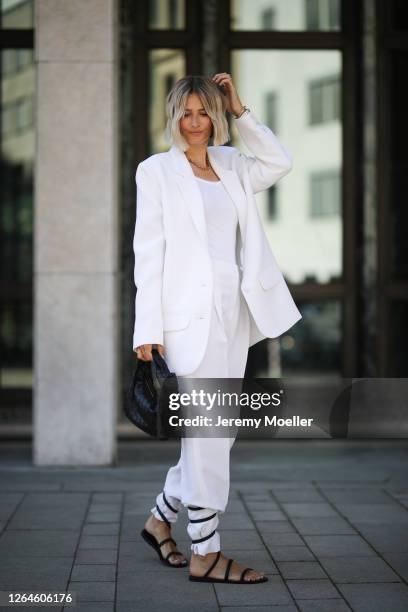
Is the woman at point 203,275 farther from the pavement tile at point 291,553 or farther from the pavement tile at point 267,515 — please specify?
the pavement tile at point 267,515

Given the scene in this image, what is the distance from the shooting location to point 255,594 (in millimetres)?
4227

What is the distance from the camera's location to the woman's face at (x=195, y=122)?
14.7 feet

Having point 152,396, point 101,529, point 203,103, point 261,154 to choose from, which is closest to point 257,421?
point 152,396

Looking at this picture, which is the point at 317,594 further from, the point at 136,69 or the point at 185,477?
the point at 136,69

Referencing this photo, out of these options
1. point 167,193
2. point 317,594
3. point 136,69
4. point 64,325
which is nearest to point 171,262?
point 167,193

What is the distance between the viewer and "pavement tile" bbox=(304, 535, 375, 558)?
4.91m

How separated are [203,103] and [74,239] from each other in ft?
9.59

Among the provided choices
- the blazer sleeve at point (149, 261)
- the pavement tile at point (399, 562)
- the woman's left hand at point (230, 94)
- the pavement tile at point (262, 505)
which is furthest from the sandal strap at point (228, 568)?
the woman's left hand at point (230, 94)

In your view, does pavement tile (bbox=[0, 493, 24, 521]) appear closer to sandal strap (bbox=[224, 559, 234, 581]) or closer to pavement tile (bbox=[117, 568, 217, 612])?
pavement tile (bbox=[117, 568, 217, 612])

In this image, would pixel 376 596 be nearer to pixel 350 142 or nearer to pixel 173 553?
pixel 173 553

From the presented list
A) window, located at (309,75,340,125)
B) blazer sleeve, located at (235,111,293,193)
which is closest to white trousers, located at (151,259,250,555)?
blazer sleeve, located at (235,111,293,193)

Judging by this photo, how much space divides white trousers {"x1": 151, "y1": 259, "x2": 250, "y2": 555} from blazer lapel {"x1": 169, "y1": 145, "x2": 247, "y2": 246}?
0.19m

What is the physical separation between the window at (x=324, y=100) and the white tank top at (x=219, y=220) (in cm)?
419

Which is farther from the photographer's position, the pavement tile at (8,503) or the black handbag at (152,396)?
the pavement tile at (8,503)
